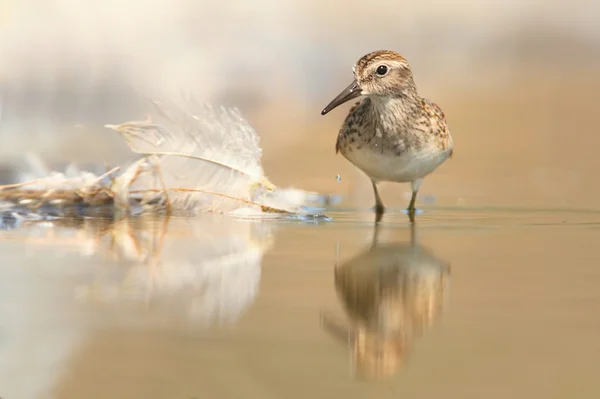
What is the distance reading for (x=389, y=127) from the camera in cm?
711

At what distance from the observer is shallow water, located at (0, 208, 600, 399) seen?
3.05m

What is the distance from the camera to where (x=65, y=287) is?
4285 mm

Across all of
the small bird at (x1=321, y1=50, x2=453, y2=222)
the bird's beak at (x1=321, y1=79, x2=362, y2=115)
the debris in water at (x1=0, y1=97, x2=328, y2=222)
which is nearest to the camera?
the debris in water at (x1=0, y1=97, x2=328, y2=222)

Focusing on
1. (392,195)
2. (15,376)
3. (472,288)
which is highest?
(392,195)

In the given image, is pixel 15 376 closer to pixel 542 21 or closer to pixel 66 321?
pixel 66 321

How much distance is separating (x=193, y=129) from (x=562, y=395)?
4.09m

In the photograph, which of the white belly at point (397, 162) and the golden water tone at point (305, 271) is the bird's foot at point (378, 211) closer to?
the golden water tone at point (305, 271)

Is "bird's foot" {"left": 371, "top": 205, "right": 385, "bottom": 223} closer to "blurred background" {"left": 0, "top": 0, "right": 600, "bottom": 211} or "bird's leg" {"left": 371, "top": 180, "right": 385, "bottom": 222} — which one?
A: "bird's leg" {"left": 371, "top": 180, "right": 385, "bottom": 222}

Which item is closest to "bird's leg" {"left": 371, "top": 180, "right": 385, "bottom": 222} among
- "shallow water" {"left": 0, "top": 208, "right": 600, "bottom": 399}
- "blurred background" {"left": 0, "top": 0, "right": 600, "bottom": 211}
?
"blurred background" {"left": 0, "top": 0, "right": 600, "bottom": 211}

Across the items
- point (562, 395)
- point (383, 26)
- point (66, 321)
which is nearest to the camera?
point (562, 395)

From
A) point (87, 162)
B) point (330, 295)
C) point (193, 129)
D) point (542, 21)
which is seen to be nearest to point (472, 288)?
point (330, 295)

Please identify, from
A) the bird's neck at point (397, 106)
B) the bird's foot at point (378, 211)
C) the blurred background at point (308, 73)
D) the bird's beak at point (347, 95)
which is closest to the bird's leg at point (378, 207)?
the bird's foot at point (378, 211)

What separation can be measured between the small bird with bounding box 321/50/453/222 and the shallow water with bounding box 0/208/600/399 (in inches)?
47.2

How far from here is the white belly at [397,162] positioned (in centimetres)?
714
